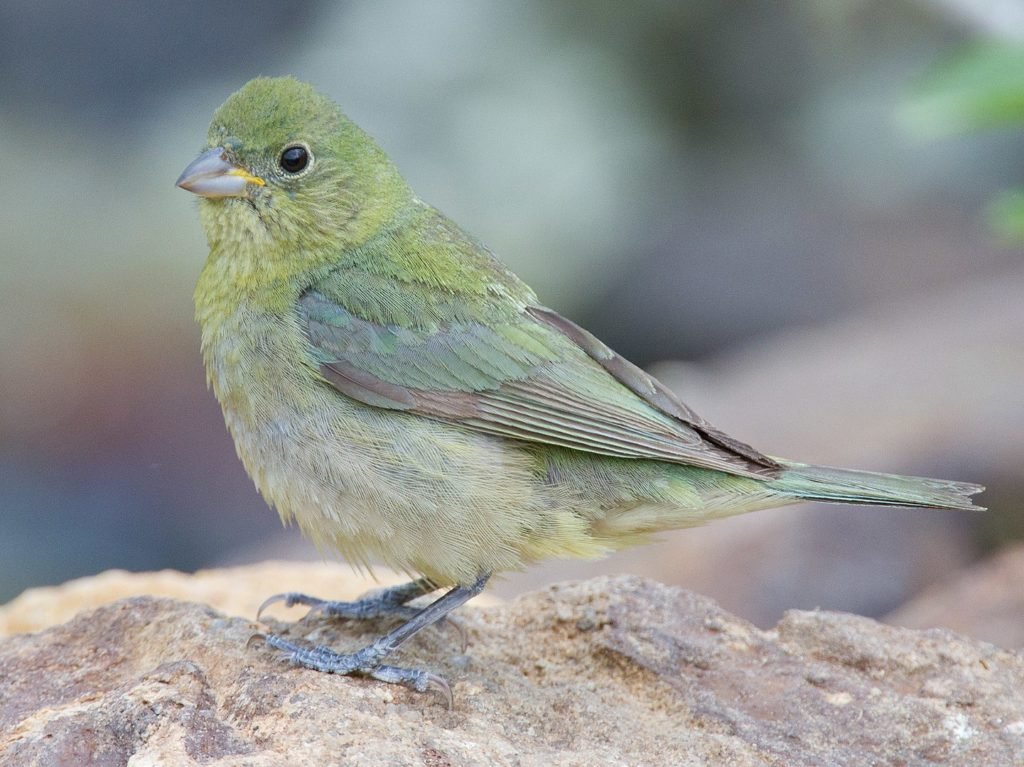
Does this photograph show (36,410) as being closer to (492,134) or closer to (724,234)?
(492,134)

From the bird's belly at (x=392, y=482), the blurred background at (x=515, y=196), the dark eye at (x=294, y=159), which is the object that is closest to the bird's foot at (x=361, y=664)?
the bird's belly at (x=392, y=482)

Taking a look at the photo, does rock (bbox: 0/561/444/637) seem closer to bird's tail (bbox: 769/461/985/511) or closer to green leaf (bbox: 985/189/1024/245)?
bird's tail (bbox: 769/461/985/511)

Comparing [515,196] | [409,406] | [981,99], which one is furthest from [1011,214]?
[515,196]

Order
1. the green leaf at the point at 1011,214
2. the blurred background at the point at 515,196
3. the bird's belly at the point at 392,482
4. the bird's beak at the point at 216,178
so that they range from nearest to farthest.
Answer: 1. the bird's belly at the point at 392,482
2. the bird's beak at the point at 216,178
3. the green leaf at the point at 1011,214
4. the blurred background at the point at 515,196

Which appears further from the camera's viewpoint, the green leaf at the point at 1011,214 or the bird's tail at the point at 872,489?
the green leaf at the point at 1011,214

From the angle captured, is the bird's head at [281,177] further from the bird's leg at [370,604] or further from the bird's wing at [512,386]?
the bird's leg at [370,604]

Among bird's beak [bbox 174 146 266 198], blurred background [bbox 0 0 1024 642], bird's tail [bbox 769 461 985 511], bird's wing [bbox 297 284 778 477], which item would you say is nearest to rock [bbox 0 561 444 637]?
bird's wing [bbox 297 284 778 477]

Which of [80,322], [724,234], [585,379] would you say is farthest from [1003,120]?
[80,322]
